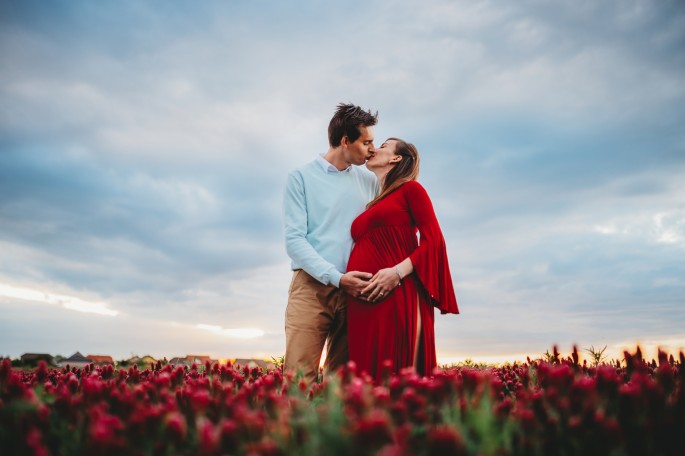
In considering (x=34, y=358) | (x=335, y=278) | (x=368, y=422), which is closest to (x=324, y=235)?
(x=335, y=278)

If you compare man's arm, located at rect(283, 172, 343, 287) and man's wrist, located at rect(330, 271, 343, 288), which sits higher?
man's arm, located at rect(283, 172, 343, 287)

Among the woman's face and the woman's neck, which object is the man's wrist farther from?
the woman's face

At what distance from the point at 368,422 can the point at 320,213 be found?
4.72m

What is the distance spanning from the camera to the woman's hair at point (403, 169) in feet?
20.3

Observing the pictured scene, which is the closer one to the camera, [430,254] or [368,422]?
[368,422]

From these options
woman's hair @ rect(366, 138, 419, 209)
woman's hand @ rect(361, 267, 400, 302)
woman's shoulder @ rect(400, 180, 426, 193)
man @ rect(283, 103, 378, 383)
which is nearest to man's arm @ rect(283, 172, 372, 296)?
man @ rect(283, 103, 378, 383)

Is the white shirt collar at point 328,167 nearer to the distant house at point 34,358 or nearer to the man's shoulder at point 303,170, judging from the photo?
the man's shoulder at point 303,170

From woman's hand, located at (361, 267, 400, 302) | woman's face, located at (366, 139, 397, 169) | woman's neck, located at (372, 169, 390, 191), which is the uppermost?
woman's face, located at (366, 139, 397, 169)

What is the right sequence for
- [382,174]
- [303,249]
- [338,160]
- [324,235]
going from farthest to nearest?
[338,160], [382,174], [324,235], [303,249]

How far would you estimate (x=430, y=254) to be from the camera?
18.2 feet

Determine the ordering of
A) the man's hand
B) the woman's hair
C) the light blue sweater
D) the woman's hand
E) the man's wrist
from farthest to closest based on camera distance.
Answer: the light blue sweater, the woman's hair, the man's wrist, the man's hand, the woman's hand

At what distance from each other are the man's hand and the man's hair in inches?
80.7

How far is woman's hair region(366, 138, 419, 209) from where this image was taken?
6.18 m

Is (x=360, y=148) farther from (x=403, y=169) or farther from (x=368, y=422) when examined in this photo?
(x=368, y=422)
